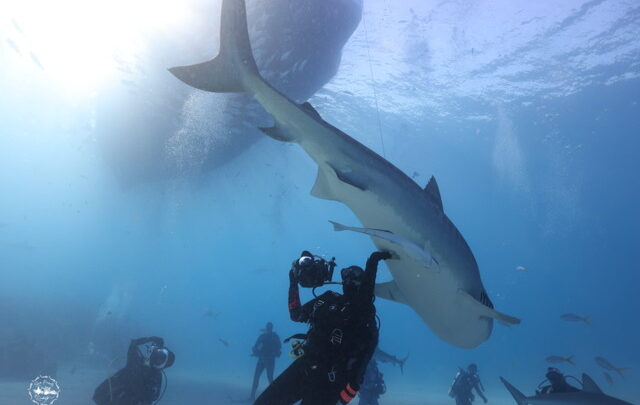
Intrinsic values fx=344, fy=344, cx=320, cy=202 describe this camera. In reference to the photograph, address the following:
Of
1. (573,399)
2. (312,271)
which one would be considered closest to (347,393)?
(312,271)

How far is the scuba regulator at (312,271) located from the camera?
3682 millimetres

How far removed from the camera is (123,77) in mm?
17359

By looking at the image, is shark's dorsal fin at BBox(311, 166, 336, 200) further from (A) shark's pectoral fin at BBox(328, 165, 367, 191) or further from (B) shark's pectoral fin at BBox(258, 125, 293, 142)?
(B) shark's pectoral fin at BBox(258, 125, 293, 142)

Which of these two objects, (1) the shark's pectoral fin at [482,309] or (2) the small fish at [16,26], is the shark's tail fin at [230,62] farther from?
(2) the small fish at [16,26]

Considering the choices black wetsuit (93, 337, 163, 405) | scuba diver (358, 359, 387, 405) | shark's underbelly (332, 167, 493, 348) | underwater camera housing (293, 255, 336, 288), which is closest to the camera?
shark's underbelly (332, 167, 493, 348)

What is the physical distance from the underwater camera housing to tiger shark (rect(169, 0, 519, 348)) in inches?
26.1

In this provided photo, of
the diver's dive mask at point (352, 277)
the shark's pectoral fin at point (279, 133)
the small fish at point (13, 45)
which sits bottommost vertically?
the diver's dive mask at point (352, 277)

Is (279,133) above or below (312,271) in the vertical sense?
above

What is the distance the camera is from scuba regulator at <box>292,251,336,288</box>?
3.68 m

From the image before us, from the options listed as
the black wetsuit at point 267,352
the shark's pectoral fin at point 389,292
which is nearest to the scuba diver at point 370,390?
the black wetsuit at point 267,352

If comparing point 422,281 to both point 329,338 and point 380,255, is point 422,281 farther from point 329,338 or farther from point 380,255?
point 329,338

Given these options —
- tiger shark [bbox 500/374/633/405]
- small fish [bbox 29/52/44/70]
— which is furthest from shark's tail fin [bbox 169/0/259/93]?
small fish [bbox 29/52/44/70]

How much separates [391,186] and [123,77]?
1872cm

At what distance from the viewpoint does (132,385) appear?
17.2 ft
